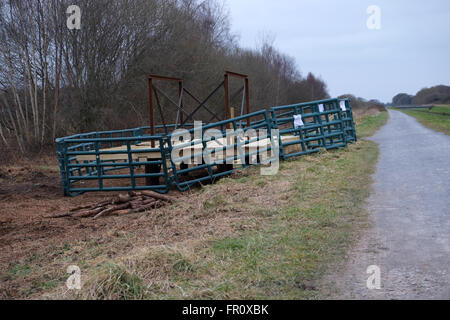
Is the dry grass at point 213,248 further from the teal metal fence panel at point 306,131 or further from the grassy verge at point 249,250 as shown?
the teal metal fence panel at point 306,131

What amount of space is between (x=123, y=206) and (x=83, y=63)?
13792 millimetres

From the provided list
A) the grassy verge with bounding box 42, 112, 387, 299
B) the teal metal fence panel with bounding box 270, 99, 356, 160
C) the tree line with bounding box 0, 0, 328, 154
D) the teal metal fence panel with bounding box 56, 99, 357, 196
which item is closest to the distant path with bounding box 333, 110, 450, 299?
the grassy verge with bounding box 42, 112, 387, 299

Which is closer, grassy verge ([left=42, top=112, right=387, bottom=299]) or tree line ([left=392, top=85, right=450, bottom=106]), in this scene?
Result: grassy verge ([left=42, top=112, right=387, bottom=299])

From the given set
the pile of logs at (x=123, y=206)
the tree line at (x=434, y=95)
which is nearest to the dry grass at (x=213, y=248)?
the pile of logs at (x=123, y=206)

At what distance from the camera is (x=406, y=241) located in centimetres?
561

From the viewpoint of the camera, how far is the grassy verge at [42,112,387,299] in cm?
420

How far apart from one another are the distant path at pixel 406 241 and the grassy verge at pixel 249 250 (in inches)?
10.8

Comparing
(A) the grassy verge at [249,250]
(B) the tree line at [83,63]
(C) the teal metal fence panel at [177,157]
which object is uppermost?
(B) the tree line at [83,63]

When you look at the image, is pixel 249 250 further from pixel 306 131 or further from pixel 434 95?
pixel 434 95

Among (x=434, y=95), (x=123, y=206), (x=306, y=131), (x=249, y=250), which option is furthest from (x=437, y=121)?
(x=434, y=95)

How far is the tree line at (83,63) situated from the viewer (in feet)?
64.4

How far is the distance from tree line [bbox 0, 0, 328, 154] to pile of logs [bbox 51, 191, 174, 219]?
11.5 metres

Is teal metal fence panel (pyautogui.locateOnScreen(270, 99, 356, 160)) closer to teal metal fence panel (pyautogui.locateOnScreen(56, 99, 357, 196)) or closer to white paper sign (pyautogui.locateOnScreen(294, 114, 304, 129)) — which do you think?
white paper sign (pyautogui.locateOnScreen(294, 114, 304, 129))
